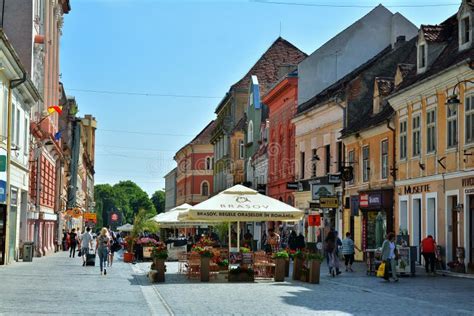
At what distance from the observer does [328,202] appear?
145 feet

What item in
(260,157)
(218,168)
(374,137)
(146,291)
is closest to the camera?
(146,291)

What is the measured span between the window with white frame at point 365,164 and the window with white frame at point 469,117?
11.8m

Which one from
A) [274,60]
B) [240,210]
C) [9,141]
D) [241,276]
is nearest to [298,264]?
[241,276]

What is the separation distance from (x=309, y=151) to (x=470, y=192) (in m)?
22.7

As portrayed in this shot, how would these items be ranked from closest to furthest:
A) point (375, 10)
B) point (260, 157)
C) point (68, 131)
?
1. point (375, 10)
2. point (260, 157)
3. point (68, 131)

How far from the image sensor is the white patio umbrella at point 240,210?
90.1 feet

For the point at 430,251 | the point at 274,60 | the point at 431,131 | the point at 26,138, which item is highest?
the point at 274,60

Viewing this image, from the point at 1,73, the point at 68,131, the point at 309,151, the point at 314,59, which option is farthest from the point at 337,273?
the point at 68,131

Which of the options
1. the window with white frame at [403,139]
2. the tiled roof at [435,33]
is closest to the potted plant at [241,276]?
the window with white frame at [403,139]

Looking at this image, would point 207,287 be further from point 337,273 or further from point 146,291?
point 337,273

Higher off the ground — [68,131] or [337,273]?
[68,131]

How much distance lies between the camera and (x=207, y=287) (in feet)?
78.5

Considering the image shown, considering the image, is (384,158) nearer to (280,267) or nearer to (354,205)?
(354,205)

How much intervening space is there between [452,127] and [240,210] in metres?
8.58
